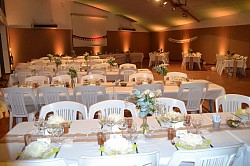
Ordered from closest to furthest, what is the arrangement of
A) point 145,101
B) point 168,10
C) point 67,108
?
point 145,101 < point 67,108 < point 168,10

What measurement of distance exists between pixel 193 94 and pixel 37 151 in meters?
2.96

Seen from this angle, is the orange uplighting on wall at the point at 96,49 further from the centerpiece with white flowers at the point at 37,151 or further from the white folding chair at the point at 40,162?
the white folding chair at the point at 40,162

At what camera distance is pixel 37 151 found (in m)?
1.80

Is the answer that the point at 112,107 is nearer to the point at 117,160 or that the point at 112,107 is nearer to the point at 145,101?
the point at 145,101

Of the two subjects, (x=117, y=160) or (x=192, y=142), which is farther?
(x=192, y=142)

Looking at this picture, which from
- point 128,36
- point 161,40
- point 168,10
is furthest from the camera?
point 161,40

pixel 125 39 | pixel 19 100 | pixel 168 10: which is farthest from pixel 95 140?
pixel 125 39

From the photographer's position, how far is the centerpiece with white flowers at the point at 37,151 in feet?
5.85

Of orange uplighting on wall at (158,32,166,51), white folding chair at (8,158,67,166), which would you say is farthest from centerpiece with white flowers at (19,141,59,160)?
orange uplighting on wall at (158,32,166,51)

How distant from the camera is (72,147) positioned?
2008 millimetres

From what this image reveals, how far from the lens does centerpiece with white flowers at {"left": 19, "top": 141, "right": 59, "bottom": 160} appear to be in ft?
5.85

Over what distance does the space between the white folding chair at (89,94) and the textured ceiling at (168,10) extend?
8.92 m

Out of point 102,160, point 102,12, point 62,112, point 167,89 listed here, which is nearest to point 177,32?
point 102,12

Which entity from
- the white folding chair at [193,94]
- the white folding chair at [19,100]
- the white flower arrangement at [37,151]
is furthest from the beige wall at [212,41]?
the white flower arrangement at [37,151]
